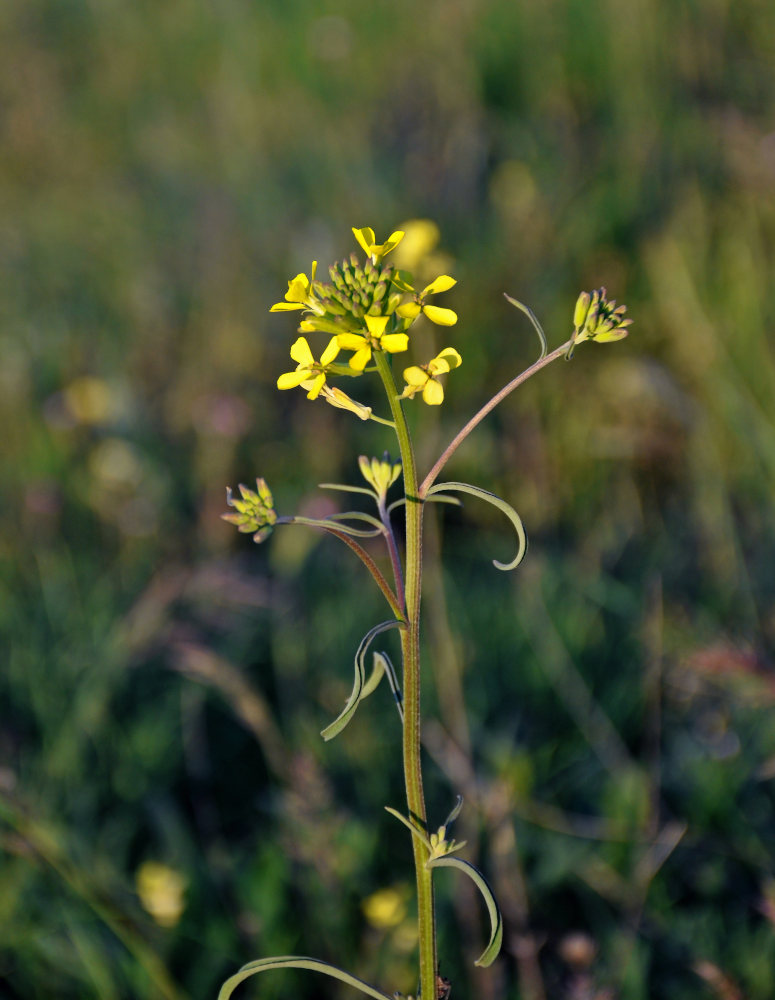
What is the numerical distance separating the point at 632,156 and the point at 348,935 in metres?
2.82

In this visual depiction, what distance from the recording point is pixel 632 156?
10.5 feet

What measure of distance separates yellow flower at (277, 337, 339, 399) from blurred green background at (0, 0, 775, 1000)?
0.69m

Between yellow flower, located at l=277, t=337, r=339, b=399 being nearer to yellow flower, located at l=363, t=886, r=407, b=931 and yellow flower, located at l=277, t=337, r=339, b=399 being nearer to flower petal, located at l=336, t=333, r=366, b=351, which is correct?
flower petal, located at l=336, t=333, r=366, b=351

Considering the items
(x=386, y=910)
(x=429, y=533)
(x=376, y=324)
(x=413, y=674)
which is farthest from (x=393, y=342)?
(x=429, y=533)

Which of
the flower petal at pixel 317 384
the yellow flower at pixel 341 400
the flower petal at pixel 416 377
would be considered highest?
the flower petal at pixel 416 377

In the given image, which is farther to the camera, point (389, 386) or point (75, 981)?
point (75, 981)

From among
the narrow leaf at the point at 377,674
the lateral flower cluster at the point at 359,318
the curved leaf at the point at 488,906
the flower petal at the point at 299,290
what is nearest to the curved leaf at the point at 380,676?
the narrow leaf at the point at 377,674

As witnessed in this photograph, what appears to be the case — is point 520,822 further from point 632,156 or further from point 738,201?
→ point 632,156

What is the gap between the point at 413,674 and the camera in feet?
2.60

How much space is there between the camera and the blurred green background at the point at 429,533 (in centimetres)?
149

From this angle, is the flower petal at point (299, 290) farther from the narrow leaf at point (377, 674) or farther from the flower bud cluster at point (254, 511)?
the narrow leaf at point (377, 674)

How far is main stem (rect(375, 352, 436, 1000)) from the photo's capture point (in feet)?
2.43

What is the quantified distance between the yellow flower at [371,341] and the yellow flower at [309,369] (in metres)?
0.01

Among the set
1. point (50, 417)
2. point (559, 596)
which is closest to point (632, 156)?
point (559, 596)
